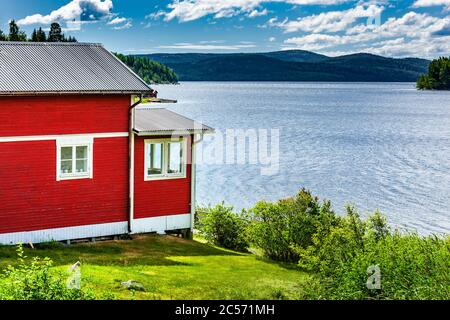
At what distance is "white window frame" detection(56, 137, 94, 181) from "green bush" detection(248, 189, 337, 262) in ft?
18.8

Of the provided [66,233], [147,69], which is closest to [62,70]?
[66,233]

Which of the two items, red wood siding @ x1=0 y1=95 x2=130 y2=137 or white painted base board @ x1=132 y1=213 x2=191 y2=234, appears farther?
white painted base board @ x1=132 y1=213 x2=191 y2=234

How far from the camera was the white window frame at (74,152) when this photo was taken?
18.2 m

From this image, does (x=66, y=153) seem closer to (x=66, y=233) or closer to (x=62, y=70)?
(x=66, y=233)

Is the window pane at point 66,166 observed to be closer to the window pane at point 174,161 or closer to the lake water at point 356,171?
the window pane at point 174,161

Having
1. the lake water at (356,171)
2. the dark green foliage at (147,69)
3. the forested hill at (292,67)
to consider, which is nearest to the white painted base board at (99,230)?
the lake water at (356,171)

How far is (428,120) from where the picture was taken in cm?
10044

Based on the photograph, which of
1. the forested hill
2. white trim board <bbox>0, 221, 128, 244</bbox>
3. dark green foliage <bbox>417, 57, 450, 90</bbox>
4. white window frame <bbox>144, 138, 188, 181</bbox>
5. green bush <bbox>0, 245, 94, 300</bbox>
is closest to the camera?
green bush <bbox>0, 245, 94, 300</bbox>

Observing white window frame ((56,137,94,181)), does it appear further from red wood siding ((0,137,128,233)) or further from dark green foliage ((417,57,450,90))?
dark green foliage ((417,57,450,90))

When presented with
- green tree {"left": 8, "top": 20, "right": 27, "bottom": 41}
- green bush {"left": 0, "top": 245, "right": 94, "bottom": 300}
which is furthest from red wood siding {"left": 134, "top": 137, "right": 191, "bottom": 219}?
green tree {"left": 8, "top": 20, "right": 27, "bottom": 41}

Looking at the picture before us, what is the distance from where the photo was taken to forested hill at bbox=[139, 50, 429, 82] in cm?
14362

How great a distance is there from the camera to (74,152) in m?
18.5

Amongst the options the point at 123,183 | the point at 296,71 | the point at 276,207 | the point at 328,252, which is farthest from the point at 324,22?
the point at 296,71

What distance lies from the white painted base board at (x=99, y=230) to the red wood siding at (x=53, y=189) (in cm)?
14
